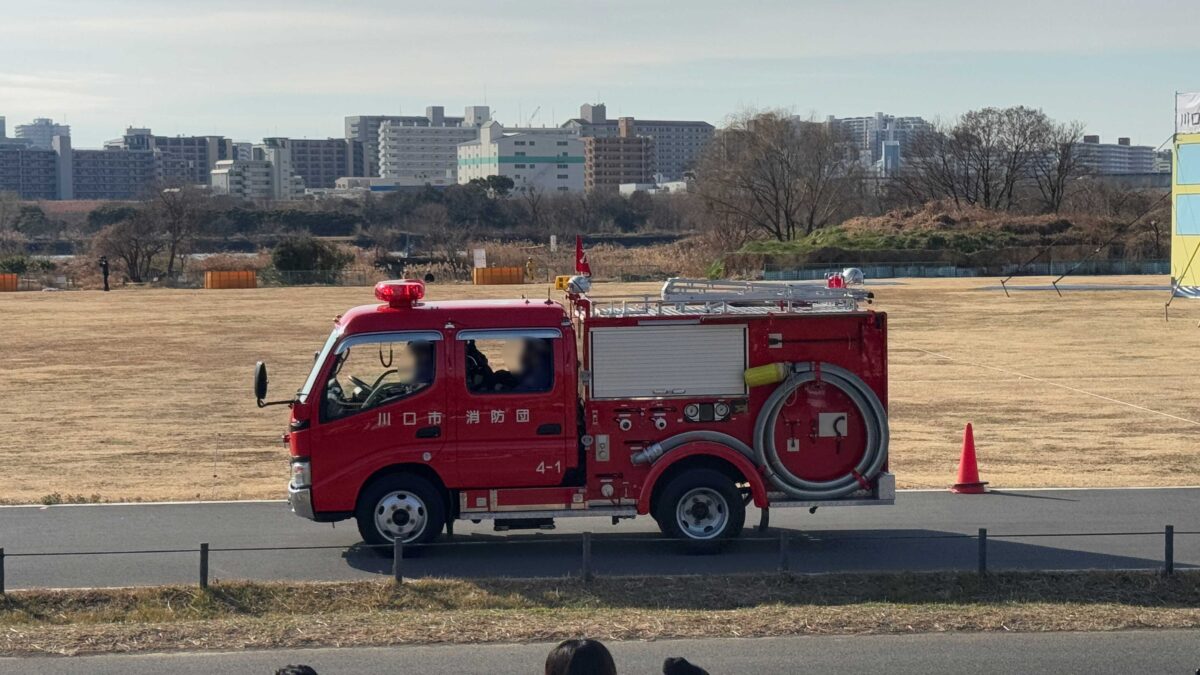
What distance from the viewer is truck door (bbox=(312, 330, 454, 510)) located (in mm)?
12781

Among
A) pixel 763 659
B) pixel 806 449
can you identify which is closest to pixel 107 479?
pixel 806 449

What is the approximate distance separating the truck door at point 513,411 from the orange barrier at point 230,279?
66.8 meters

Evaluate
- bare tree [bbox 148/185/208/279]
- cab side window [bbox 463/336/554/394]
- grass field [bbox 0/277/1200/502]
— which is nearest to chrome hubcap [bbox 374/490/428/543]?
cab side window [bbox 463/336/554/394]

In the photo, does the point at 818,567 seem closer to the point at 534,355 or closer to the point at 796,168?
the point at 534,355

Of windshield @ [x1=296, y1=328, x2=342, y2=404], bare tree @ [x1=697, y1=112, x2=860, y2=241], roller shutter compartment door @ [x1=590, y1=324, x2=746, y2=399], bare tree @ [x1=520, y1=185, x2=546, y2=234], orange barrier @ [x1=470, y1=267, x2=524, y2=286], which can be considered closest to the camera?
windshield @ [x1=296, y1=328, x2=342, y2=404]

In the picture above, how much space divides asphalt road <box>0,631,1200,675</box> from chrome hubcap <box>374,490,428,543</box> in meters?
3.07

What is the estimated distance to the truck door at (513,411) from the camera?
12.8m

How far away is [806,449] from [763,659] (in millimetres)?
3911

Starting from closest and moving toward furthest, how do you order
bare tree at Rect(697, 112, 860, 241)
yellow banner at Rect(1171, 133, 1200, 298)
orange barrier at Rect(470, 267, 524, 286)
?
yellow banner at Rect(1171, 133, 1200, 298)
orange barrier at Rect(470, 267, 524, 286)
bare tree at Rect(697, 112, 860, 241)

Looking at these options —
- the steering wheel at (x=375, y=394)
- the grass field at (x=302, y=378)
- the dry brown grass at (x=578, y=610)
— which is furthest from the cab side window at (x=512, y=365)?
the grass field at (x=302, y=378)

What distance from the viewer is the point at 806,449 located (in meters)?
13.2

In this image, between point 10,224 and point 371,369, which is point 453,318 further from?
point 10,224

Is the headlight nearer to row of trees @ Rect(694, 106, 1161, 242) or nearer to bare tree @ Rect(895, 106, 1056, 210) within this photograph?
row of trees @ Rect(694, 106, 1161, 242)

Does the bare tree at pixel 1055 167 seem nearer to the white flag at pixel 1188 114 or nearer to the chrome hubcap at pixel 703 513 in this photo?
the white flag at pixel 1188 114
